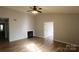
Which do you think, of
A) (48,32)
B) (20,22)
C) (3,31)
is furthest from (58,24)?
(3,31)

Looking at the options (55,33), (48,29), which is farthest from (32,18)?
(55,33)

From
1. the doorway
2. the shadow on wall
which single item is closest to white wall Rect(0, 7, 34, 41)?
the doorway

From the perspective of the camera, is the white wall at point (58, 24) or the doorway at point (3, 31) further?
the doorway at point (3, 31)

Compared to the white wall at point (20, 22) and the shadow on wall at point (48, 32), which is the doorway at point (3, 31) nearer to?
the white wall at point (20, 22)

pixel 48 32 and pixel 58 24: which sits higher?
pixel 58 24

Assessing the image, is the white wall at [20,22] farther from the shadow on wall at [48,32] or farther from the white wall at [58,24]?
the shadow on wall at [48,32]

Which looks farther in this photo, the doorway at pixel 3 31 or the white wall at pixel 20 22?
the doorway at pixel 3 31

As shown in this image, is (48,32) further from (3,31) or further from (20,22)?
(3,31)

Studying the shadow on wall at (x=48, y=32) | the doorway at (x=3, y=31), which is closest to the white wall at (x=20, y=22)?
the doorway at (x=3, y=31)

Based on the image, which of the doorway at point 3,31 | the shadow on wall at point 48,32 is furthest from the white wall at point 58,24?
the doorway at point 3,31

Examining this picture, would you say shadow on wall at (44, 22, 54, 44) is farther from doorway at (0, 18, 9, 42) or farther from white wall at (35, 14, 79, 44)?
doorway at (0, 18, 9, 42)

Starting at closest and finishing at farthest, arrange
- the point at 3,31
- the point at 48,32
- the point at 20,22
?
1. the point at 48,32
2. the point at 3,31
3. the point at 20,22
